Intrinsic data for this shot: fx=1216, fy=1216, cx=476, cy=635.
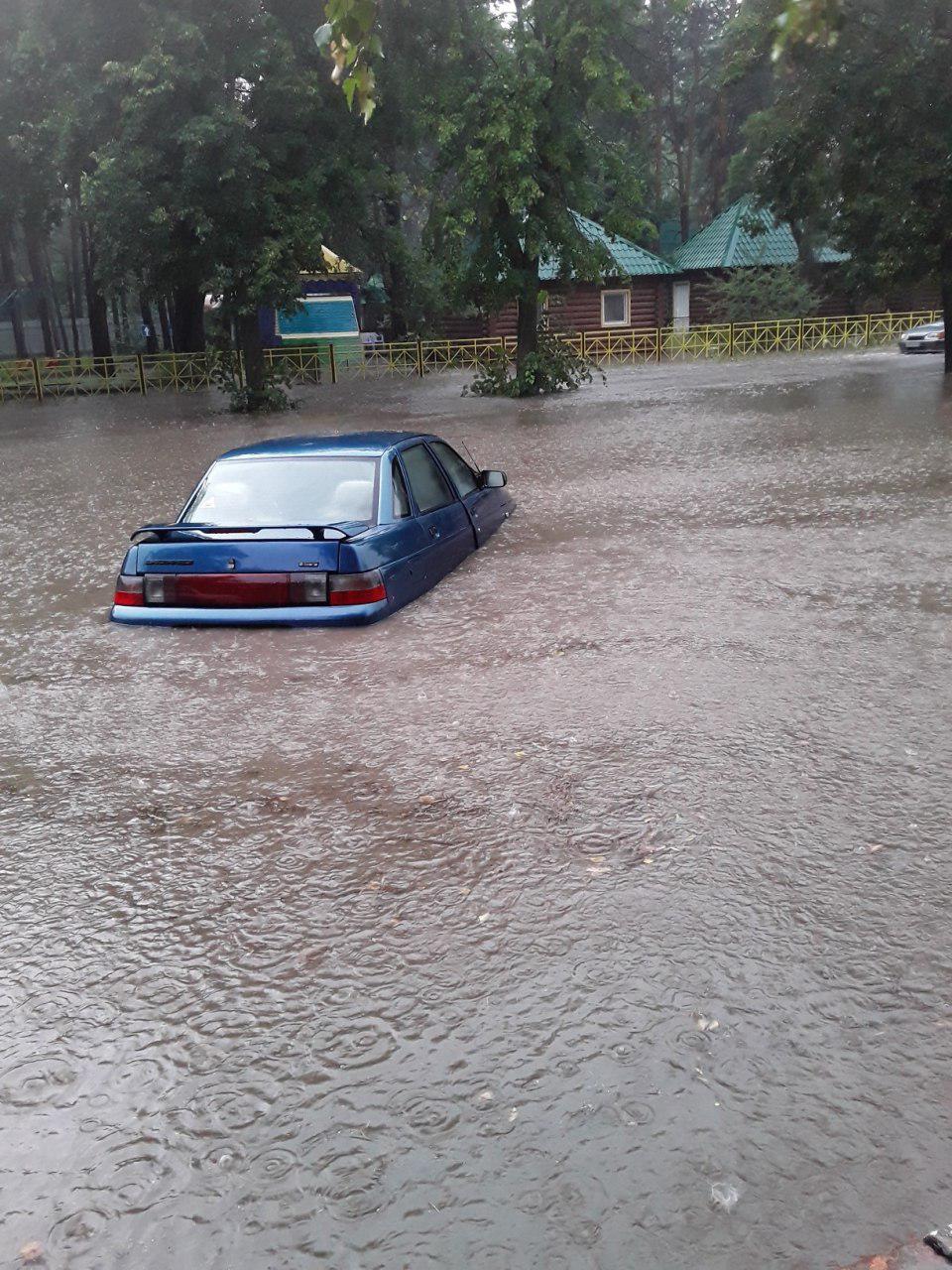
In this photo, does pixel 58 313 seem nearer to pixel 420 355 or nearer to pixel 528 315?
pixel 420 355

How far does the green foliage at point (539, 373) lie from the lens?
2980 centimetres

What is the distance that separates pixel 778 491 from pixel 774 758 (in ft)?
27.7

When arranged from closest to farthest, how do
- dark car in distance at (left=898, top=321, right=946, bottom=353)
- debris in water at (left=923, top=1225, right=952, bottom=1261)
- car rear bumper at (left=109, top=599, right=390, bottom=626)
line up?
debris in water at (left=923, top=1225, right=952, bottom=1261) < car rear bumper at (left=109, top=599, right=390, bottom=626) < dark car in distance at (left=898, top=321, right=946, bottom=353)

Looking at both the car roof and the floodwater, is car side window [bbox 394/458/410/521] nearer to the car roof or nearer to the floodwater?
the car roof

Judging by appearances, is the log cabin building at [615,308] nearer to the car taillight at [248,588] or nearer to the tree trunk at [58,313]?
the tree trunk at [58,313]

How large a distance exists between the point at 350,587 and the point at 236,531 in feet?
2.75

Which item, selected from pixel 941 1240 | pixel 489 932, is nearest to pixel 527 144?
pixel 489 932

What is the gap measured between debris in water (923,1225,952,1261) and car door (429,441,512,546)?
781 cm

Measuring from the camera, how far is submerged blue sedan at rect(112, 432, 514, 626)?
793 centimetres

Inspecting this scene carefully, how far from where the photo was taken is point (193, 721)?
664 centimetres

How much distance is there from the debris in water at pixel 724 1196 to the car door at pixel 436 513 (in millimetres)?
6426

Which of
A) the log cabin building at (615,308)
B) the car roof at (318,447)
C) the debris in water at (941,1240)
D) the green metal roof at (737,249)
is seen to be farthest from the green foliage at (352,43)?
the green metal roof at (737,249)

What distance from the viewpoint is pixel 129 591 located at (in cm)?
834

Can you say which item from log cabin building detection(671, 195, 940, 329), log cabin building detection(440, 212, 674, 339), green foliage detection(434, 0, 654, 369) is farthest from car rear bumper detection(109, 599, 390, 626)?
log cabin building detection(671, 195, 940, 329)
